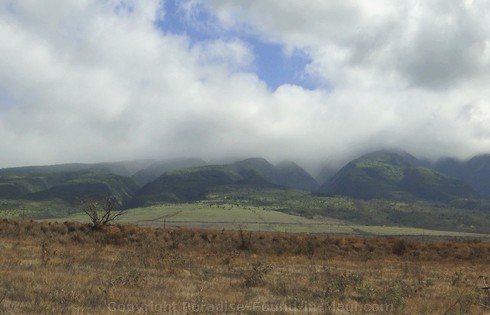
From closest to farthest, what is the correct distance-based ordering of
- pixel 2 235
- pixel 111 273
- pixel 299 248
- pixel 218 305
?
pixel 218 305, pixel 111 273, pixel 2 235, pixel 299 248

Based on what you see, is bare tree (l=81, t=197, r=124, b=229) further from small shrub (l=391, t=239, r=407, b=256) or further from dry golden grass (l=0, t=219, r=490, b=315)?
small shrub (l=391, t=239, r=407, b=256)

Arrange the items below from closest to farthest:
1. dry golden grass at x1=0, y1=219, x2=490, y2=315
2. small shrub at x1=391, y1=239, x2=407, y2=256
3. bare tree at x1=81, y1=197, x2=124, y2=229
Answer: dry golden grass at x1=0, y1=219, x2=490, y2=315 < bare tree at x1=81, y1=197, x2=124, y2=229 < small shrub at x1=391, y1=239, x2=407, y2=256

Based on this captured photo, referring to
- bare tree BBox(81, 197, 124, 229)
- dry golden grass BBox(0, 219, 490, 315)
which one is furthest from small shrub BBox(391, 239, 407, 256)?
bare tree BBox(81, 197, 124, 229)

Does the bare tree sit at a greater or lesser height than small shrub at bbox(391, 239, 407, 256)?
greater

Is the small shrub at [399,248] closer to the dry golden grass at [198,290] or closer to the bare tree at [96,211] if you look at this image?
the dry golden grass at [198,290]

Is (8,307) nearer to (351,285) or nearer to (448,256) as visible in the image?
(351,285)

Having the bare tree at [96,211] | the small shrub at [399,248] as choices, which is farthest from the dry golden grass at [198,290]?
the bare tree at [96,211]

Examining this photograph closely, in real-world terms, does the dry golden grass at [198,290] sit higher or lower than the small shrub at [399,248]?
higher

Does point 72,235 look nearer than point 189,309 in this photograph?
No

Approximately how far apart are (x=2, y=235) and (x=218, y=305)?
31.7 meters

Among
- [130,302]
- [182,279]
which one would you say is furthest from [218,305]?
[182,279]

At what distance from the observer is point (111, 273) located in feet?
59.2

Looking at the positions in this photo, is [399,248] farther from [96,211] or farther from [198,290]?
[198,290]

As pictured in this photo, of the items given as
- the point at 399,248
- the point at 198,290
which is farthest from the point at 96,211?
the point at 198,290
